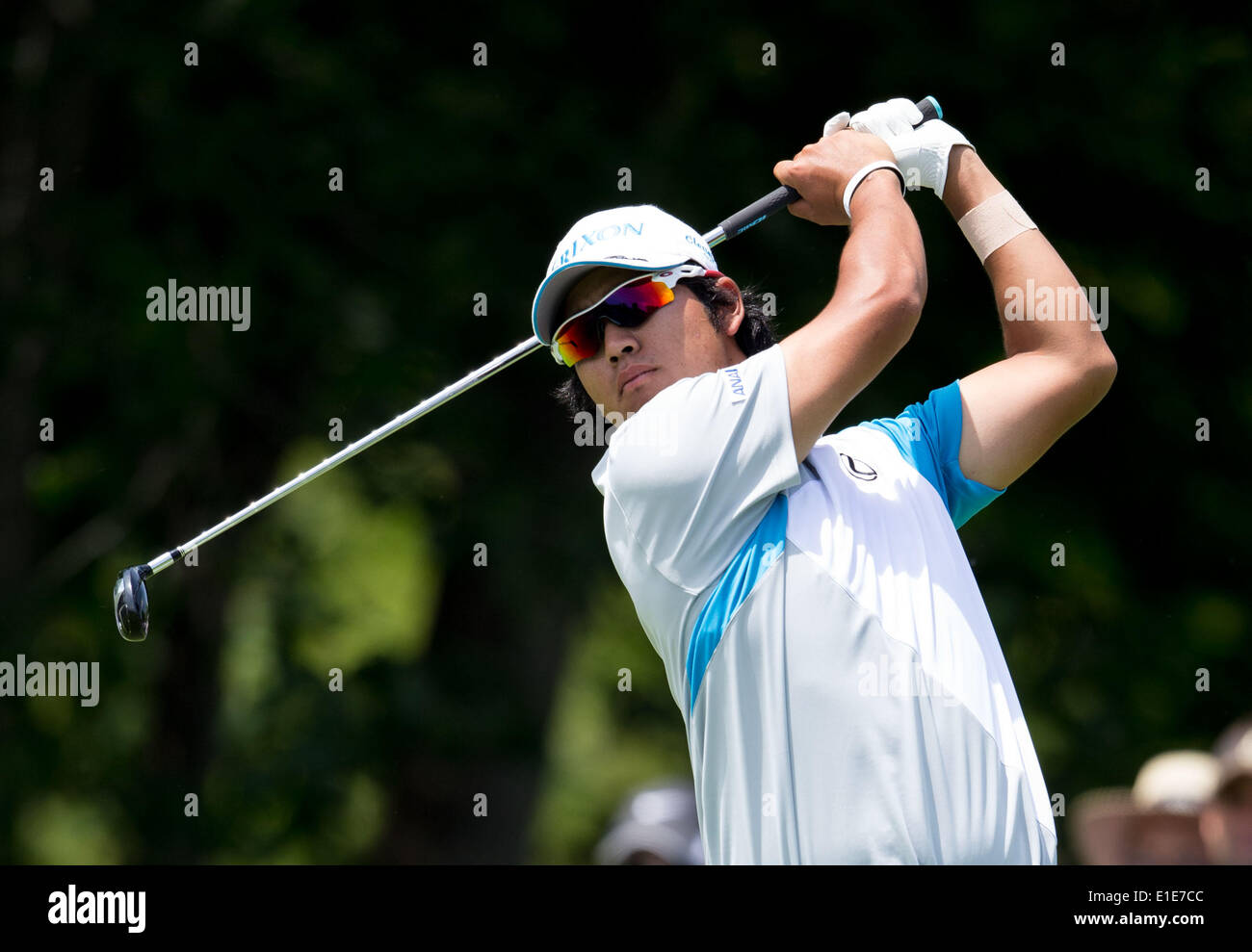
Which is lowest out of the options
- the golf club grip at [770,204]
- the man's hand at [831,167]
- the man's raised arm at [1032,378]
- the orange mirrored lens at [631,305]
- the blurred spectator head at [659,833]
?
the blurred spectator head at [659,833]

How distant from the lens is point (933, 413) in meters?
3.64

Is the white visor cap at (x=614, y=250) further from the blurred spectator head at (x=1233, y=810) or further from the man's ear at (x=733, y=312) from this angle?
the blurred spectator head at (x=1233, y=810)

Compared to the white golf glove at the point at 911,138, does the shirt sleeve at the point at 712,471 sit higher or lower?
lower

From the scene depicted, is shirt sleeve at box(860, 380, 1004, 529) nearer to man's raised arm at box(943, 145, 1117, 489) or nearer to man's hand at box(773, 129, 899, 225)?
man's raised arm at box(943, 145, 1117, 489)

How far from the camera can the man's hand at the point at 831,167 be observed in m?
3.63

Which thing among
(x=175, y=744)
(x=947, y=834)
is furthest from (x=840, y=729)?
(x=175, y=744)

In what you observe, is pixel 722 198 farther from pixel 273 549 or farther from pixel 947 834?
pixel 947 834

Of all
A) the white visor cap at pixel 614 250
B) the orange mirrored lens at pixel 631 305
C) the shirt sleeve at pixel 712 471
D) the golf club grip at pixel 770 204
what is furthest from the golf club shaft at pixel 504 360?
the shirt sleeve at pixel 712 471

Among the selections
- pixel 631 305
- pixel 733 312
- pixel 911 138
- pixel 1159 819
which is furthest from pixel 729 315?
pixel 1159 819

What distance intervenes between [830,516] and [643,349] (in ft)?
1.97

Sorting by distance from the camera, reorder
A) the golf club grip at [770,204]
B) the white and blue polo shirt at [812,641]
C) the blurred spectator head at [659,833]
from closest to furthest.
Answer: the white and blue polo shirt at [812,641] → the golf club grip at [770,204] → the blurred spectator head at [659,833]

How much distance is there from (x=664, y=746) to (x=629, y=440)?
30.0ft

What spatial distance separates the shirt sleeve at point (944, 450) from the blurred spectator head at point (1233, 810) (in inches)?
37.3

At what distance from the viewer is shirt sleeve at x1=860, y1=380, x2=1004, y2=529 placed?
3.58 meters
